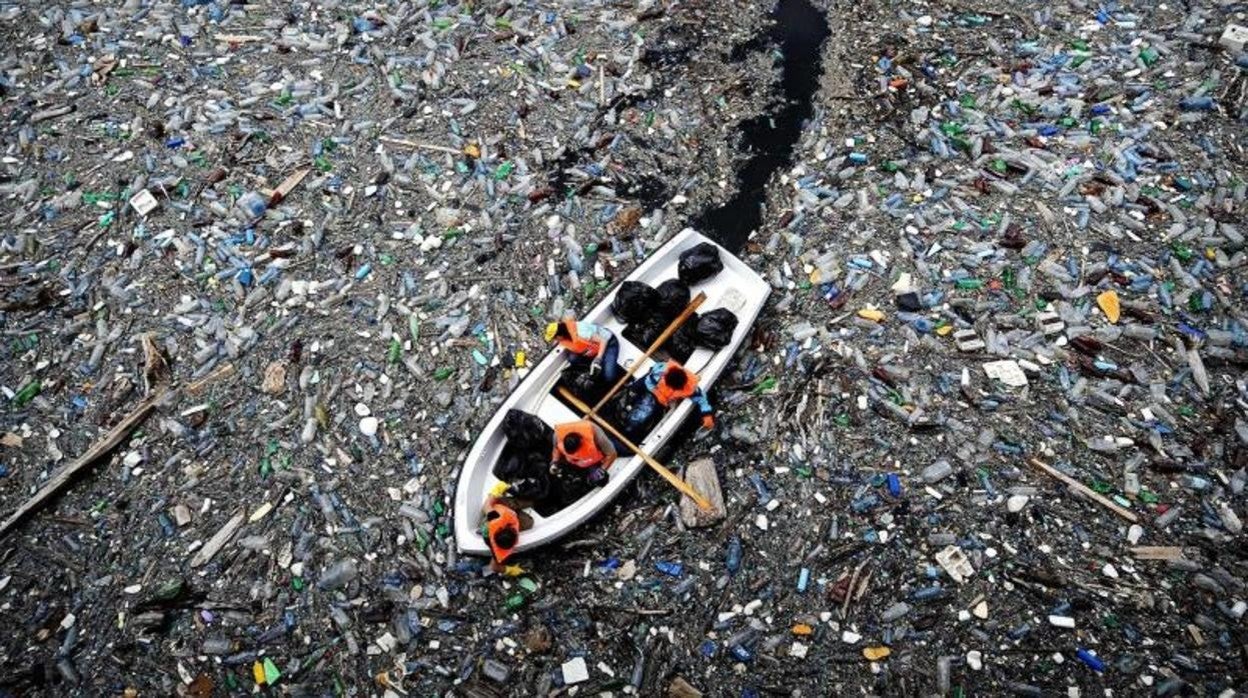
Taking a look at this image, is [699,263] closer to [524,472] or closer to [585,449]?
[585,449]

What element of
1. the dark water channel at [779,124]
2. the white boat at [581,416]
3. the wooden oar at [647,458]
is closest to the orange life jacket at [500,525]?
the white boat at [581,416]

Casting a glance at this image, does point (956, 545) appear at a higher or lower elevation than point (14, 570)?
higher

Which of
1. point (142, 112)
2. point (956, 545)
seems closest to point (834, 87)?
point (956, 545)

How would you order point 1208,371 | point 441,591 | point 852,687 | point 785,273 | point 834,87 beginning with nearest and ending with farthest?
point 852,687
point 441,591
point 1208,371
point 785,273
point 834,87

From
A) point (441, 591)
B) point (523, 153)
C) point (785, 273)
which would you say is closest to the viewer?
point (441, 591)

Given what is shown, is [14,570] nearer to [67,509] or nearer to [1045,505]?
[67,509]

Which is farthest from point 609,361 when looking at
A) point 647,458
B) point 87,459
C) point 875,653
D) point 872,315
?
point 87,459
